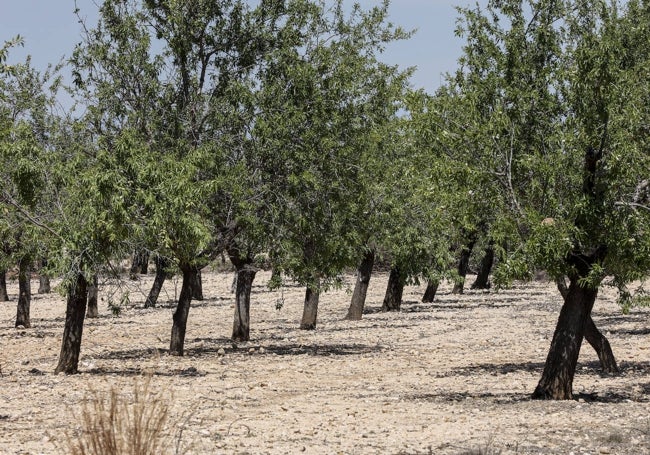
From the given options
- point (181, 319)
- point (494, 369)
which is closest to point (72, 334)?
point (181, 319)

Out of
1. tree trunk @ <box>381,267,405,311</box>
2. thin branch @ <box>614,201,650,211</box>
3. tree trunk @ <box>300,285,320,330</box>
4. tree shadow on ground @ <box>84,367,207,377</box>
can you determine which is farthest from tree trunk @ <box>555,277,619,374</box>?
tree trunk @ <box>381,267,405,311</box>

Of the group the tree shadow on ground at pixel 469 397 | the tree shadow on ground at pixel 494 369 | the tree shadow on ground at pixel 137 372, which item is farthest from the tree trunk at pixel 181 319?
the tree shadow on ground at pixel 469 397

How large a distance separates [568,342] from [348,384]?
5712 millimetres

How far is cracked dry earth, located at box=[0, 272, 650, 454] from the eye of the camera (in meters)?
13.6

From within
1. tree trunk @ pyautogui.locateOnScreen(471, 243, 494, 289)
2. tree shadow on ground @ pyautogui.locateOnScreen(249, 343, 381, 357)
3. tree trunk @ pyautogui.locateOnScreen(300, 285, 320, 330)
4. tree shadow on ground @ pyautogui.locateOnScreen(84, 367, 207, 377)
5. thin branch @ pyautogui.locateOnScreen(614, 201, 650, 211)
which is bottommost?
tree shadow on ground @ pyautogui.locateOnScreen(84, 367, 207, 377)

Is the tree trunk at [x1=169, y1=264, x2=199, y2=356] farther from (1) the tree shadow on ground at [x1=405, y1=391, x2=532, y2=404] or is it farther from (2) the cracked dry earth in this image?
(1) the tree shadow on ground at [x1=405, y1=391, x2=532, y2=404]

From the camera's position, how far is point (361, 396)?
1898cm

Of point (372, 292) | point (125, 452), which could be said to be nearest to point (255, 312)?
point (372, 292)

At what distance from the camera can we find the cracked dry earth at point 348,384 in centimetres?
1359

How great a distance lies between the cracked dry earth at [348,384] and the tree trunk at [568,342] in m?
0.44

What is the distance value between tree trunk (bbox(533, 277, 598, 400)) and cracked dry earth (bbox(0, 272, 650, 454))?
0.44m

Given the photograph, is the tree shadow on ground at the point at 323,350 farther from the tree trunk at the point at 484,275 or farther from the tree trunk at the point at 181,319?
the tree trunk at the point at 484,275

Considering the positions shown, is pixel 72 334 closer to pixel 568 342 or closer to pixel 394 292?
pixel 568 342

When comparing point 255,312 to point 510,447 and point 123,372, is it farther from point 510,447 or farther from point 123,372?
point 510,447
